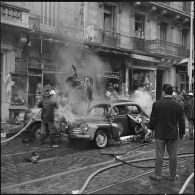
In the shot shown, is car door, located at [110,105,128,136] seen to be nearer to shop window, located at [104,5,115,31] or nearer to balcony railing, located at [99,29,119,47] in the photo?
balcony railing, located at [99,29,119,47]

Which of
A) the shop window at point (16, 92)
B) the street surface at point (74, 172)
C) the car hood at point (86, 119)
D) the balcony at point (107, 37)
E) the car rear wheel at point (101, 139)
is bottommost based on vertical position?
the street surface at point (74, 172)

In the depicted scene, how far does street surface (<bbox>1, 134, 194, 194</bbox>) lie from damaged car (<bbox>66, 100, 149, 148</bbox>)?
1.43ft

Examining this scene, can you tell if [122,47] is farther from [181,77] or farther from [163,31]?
[181,77]

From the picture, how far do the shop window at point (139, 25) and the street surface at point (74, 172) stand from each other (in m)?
14.0

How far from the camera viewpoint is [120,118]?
10812 mm

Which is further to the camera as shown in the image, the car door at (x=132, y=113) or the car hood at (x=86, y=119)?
the car door at (x=132, y=113)

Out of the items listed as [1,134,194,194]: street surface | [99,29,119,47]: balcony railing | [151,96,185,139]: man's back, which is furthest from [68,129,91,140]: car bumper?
[99,29,119,47]: balcony railing

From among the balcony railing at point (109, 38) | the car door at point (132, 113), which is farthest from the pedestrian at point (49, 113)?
the balcony railing at point (109, 38)

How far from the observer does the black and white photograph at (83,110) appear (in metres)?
5.65

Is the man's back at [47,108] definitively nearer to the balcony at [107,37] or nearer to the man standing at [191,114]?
the man standing at [191,114]

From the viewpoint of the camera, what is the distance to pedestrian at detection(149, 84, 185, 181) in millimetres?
6281

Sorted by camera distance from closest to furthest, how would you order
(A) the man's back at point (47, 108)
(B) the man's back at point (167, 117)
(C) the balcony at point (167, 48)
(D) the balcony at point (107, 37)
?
(B) the man's back at point (167, 117), (A) the man's back at point (47, 108), (D) the balcony at point (107, 37), (C) the balcony at point (167, 48)

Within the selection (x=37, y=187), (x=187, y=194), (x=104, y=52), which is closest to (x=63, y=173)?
(x=37, y=187)

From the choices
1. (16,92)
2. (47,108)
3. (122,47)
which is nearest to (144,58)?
(122,47)
